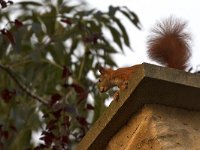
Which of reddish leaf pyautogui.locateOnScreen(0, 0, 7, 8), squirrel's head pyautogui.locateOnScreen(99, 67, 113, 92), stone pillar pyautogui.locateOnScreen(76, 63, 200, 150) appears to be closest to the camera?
stone pillar pyautogui.locateOnScreen(76, 63, 200, 150)

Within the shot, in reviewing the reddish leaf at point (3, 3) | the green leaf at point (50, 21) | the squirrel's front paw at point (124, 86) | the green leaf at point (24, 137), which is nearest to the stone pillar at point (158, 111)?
the squirrel's front paw at point (124, 86)

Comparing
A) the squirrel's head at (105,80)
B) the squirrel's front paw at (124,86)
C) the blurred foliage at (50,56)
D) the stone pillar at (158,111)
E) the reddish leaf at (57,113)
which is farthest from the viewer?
the blurred foliage at (50,56)

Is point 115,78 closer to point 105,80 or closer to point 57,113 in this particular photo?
point 105,80

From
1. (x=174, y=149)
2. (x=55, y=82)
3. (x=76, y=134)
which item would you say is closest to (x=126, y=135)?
(x=174, y=149)

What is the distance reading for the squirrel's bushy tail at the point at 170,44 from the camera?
2990mm

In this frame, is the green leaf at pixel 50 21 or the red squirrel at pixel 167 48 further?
the green leaf at pixel 50 21

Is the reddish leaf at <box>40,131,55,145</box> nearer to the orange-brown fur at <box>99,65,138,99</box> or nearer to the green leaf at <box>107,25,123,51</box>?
the orange-brown fur at <box>99,65,138,99</box>

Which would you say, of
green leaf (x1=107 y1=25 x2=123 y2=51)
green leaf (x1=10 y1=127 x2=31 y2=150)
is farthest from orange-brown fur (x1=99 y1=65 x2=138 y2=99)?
green leaf (x1=107 y1=25 x2=123 y2=51)

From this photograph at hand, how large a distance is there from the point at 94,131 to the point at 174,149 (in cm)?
48

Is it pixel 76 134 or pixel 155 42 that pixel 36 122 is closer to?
pixel 76 134

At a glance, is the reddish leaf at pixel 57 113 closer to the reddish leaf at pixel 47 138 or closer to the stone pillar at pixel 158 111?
the reddish leaf at pixel 47 138

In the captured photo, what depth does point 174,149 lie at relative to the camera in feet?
8.55

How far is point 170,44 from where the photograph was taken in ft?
9.92

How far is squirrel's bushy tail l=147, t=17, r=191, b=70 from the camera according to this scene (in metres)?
2.99
